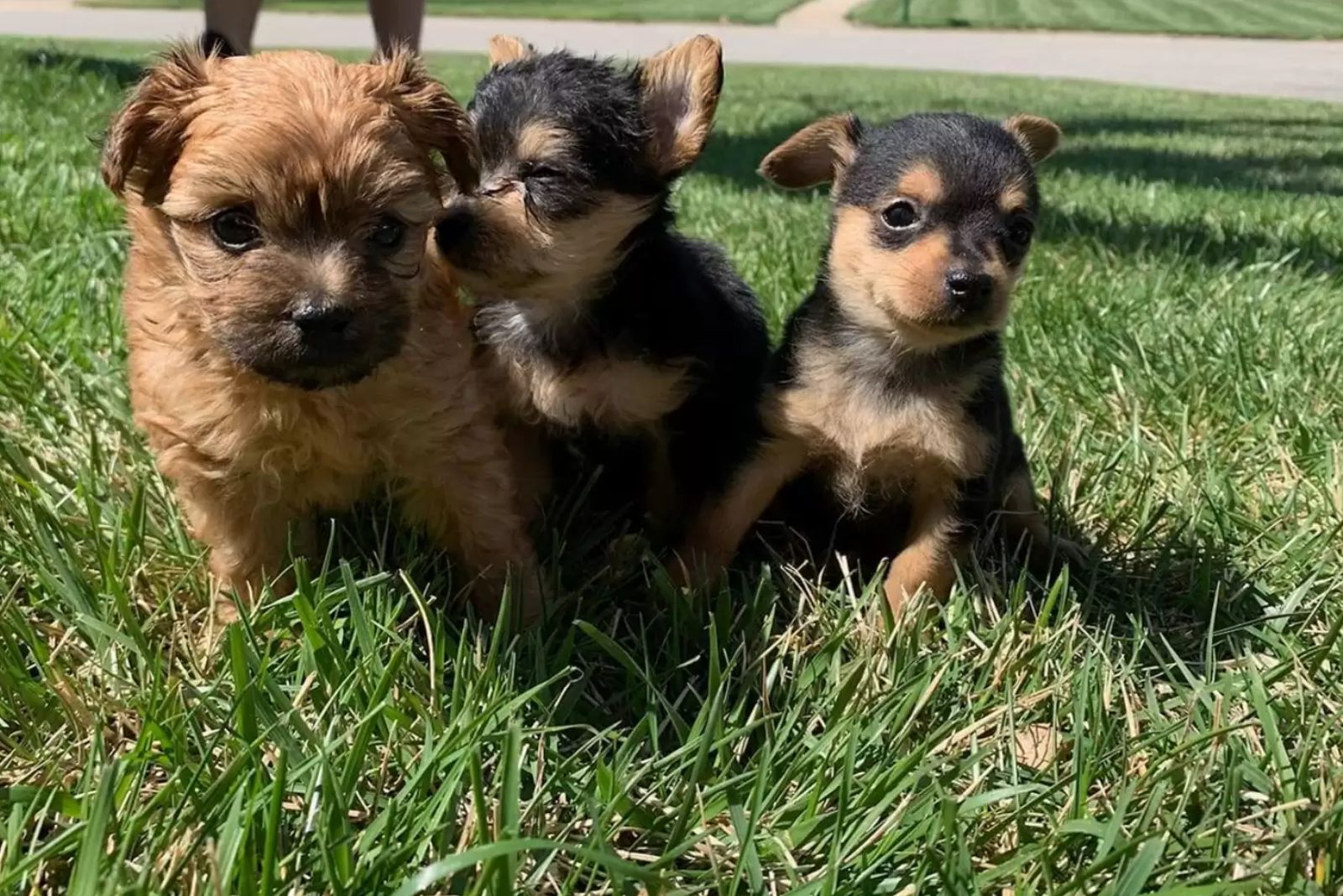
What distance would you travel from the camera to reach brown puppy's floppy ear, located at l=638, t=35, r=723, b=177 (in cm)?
303

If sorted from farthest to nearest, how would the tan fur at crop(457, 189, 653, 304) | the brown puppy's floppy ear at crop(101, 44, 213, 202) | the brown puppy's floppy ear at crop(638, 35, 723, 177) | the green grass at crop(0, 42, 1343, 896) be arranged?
1. the brown puppy's floppy ear at crop(638, 35, 723, 177)
2. the tan fur at crop(457, 189, 653, 304)
3. the brown puppy's floppy ear at crop(101, 44, 213, 202)
4. the green grass at crop(0, 42, 1343, 896)

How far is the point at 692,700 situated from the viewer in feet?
8.16

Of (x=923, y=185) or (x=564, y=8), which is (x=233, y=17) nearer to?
(x=923, y=185)

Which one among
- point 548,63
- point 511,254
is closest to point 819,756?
point 511,254

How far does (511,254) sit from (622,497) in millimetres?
858

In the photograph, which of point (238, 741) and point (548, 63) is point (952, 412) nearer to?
point (548, 63)

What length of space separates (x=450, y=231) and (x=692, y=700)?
4.26 ft

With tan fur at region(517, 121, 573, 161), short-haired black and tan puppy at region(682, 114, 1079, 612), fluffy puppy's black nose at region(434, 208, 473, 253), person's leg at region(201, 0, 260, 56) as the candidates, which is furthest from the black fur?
person's leg at region(201, 0, 260, 56)

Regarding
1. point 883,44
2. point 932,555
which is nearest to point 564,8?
point 883,44

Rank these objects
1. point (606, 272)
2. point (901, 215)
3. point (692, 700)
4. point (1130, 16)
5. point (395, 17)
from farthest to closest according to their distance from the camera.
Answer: point (1130, 16)
point (395, 17)
point (606, 272)
point (901, 215)
point (692, 700)

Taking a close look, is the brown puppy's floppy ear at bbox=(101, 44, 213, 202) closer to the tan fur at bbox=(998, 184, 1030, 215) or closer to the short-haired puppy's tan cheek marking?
the short-haired puppy's tan cheek marking

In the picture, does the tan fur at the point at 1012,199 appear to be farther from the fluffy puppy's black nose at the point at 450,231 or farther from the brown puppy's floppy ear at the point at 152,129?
the brown puppy's floppy ear at the point at 152,129

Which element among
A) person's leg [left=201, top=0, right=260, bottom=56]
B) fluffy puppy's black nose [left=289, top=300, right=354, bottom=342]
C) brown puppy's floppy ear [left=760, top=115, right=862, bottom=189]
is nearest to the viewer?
fluffy puppy's black nose [left=289, top=300, right=354, bottom=342]

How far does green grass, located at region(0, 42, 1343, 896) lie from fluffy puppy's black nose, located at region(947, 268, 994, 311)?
0.70 metres
